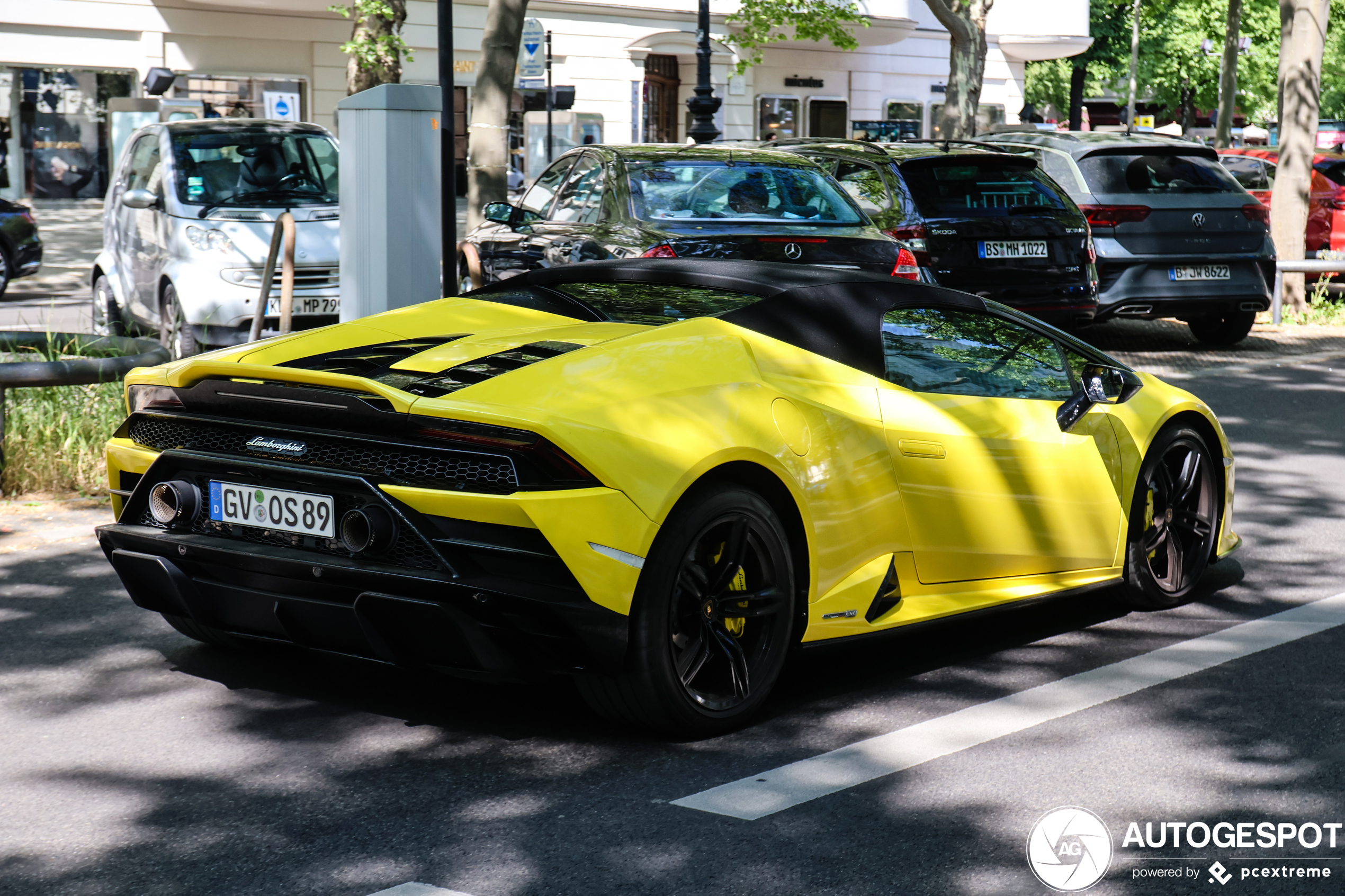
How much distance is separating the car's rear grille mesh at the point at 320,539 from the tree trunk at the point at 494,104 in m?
10.3

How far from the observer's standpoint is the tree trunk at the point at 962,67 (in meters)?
20.5

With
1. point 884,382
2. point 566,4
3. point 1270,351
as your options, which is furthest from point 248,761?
point 566,4

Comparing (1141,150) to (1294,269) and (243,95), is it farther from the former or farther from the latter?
(243,95)

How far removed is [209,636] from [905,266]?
6077 millimetres

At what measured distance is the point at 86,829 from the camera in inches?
145

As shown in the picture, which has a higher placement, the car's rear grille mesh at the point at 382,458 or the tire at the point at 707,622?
the car's rear grille mesh at the point at 382,458

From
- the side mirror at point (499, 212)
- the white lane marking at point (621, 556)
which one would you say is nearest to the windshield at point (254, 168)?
the side mirror at point (499, 212)

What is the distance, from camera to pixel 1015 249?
12016 mm

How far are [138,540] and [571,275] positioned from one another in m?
1.72

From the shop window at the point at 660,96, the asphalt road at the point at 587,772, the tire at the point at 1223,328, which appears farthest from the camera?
the shop window at the point at 660,96

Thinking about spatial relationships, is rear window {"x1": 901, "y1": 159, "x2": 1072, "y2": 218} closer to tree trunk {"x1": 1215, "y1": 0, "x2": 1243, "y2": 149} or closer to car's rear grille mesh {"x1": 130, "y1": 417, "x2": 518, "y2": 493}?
car's rear grille mesh {"x1": 130, "y1": 417, "x2": 518, "y2": 493}

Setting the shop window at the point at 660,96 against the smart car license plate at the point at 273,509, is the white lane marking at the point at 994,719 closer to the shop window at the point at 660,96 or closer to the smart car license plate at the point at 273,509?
the smart car license plate at the point at 273,509

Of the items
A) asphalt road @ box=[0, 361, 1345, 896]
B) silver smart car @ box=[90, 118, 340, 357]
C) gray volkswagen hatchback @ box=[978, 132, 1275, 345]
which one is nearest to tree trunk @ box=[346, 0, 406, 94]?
silver smart car @ box=[90, 118, 340, 357]

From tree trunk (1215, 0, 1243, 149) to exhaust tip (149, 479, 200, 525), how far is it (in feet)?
105
